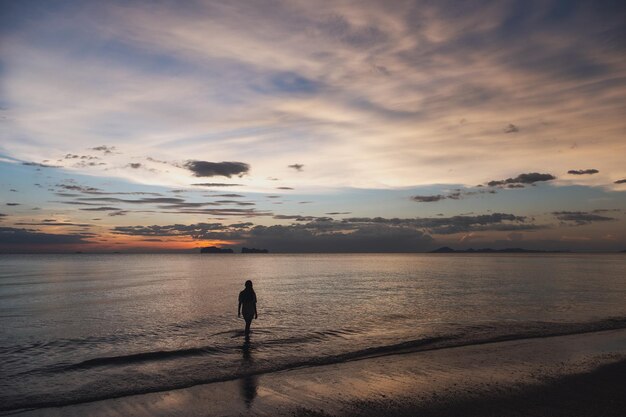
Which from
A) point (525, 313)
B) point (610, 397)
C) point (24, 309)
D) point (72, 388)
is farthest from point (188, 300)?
point (610, 397)

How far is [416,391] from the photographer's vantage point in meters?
13.1

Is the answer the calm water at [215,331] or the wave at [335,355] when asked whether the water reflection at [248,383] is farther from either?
the wave at [335,355]

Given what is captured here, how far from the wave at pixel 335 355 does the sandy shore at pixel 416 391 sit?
0.66 metres

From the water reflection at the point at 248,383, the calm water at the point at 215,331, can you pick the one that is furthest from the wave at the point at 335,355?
the water reflection at the point at 248,383

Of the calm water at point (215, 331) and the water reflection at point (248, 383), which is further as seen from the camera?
the calm water at point (215, 331)

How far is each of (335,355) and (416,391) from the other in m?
6.23

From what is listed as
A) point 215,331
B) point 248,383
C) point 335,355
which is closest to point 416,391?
point 248,383

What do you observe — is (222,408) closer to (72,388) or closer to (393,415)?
(393,415)

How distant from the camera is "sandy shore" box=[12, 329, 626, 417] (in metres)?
11.7

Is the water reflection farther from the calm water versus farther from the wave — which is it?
the wave

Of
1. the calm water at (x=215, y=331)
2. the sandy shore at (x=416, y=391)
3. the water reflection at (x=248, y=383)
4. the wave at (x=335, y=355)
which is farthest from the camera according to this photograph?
the calm water at (x=215, y=331)

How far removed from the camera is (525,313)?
3175 centimetres

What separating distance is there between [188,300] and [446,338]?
95.0ft

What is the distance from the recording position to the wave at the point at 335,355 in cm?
1339
